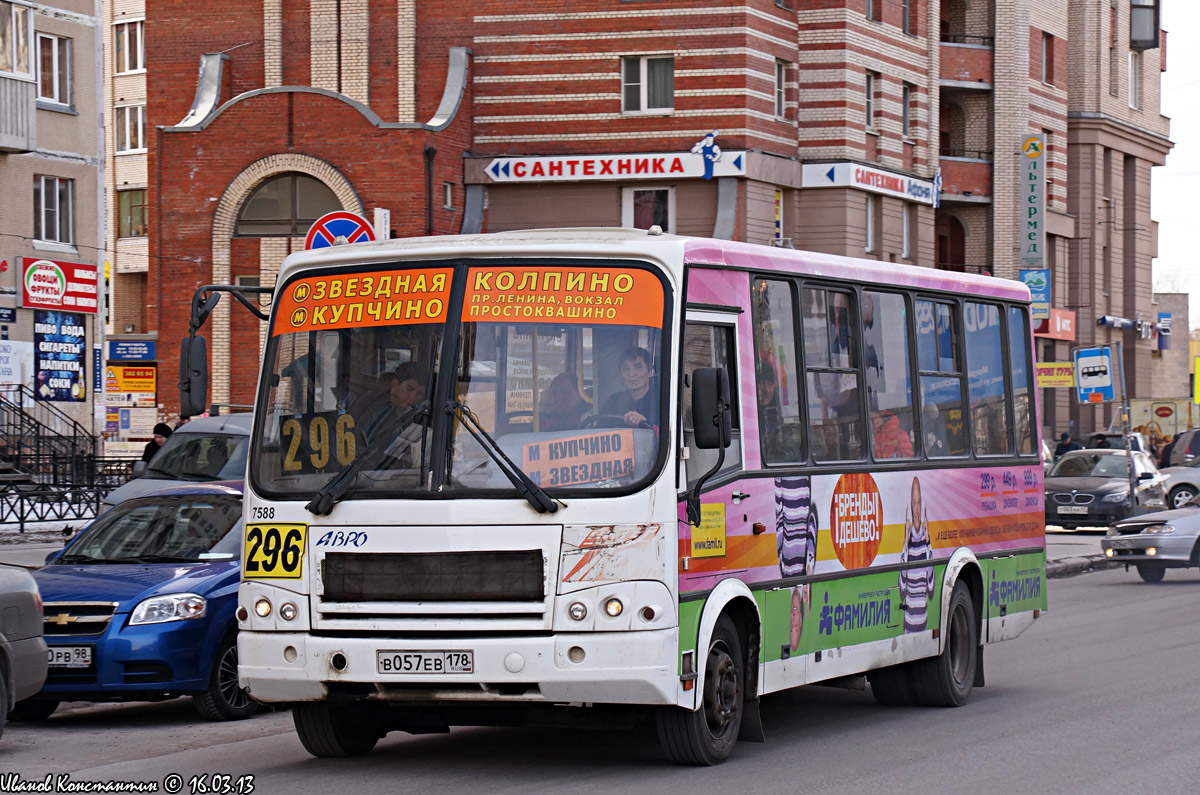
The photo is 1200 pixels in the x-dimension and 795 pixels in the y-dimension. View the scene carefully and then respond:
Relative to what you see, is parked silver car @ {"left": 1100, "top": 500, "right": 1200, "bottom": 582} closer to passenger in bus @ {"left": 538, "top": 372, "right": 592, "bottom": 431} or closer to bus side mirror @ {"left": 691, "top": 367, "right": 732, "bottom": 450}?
bus side mirror @ {"left": 691, "top": 367, "right": 732, "bottom": 450}

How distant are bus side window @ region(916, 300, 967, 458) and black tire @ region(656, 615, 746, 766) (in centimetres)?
306

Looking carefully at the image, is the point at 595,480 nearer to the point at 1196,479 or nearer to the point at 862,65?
the point at 1196,479

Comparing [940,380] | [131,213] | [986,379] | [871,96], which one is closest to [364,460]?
[940,380]

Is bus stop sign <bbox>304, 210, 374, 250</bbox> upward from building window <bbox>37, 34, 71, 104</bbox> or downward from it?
downward

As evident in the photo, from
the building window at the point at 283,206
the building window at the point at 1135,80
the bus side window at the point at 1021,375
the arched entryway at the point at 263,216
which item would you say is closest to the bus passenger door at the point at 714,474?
the bus side window at the point at 1021,375

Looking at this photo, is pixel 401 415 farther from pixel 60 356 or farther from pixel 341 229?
pixel 60 356

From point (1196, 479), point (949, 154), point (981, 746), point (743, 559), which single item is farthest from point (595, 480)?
point (949, 154)

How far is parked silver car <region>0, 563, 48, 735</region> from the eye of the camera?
9.68m

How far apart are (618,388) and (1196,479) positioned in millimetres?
33268

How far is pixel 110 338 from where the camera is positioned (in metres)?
50.3

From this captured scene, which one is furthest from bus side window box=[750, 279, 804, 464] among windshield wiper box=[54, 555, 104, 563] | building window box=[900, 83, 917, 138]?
building window box=[900, 83, 917, 138]

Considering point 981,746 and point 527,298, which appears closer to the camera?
point 527,298

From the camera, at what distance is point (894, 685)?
12.5 m

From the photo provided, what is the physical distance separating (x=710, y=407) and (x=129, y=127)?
2868 inches
